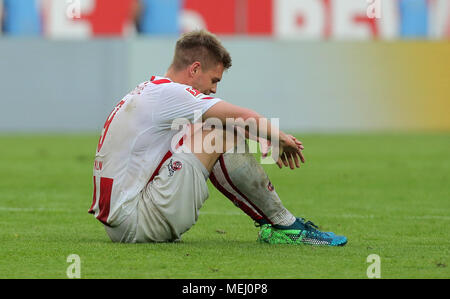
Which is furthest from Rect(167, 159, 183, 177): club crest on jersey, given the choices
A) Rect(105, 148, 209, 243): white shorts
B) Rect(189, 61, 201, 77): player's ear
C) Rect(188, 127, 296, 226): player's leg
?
Rect(189, 61, 201, 77): player's ear

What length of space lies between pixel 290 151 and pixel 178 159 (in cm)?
65

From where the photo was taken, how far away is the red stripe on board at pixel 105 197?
5750 mm

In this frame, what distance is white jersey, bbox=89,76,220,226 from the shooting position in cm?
571

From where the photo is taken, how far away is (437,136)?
1903cm

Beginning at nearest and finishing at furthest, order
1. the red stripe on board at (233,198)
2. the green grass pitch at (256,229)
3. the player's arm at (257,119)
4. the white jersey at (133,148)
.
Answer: the green grass pitch at (256,229), the player's arm at (257,119), the white jersey at (133,148), the red stripe on board at (233,198)

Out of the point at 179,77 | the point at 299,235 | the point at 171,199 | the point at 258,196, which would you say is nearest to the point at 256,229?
the point at 299,235

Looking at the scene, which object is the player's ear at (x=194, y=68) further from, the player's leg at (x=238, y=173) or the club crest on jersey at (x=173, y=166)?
the club crest on jersey at (x=173, y=166)

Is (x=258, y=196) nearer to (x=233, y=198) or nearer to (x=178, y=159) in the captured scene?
(x=233, y=198)

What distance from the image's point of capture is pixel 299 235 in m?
5.96

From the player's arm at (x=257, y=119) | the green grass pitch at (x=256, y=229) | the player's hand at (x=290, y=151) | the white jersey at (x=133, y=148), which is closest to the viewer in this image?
the green grass pitch at (x=256, y=229)

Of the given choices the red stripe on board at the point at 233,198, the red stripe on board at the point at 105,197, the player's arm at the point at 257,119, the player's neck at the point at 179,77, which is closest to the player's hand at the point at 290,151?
the player's arm at the point at 257,119

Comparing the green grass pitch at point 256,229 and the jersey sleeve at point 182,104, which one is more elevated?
the jersey sleeve at point 182,104

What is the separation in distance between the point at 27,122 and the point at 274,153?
1418cm

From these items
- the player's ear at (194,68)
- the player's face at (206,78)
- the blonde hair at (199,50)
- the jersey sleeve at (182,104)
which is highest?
the blonde hair at (199,50)
